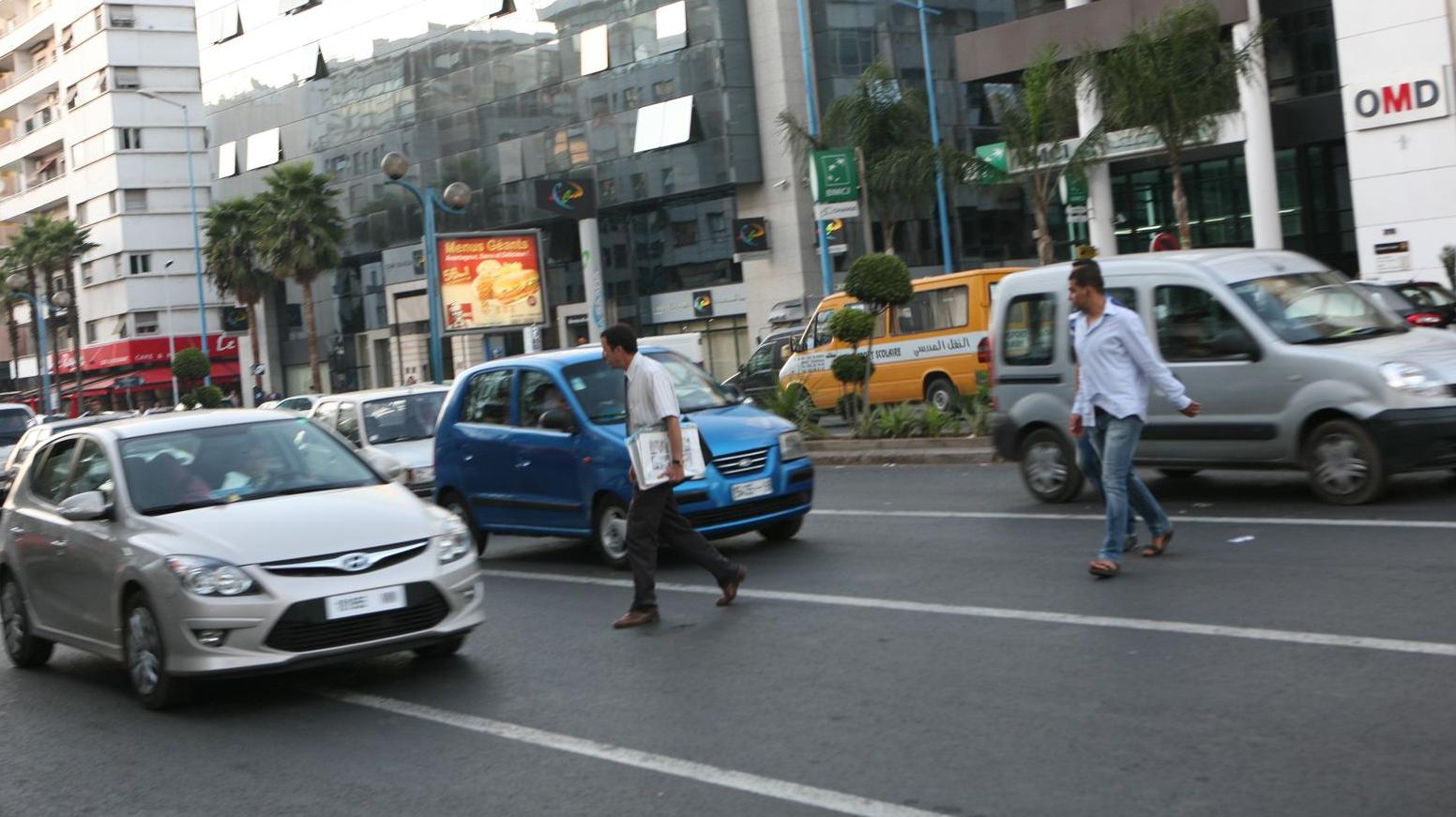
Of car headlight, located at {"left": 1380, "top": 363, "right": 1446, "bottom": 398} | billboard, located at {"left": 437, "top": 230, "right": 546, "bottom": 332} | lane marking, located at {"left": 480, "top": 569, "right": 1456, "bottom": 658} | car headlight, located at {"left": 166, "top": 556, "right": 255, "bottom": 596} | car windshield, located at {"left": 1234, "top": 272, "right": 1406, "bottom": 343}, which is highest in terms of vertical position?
billboard, located at {"left": 437, "top": 230, "right": 546, "bottom": 332}

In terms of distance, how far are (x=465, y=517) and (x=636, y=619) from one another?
449 cm

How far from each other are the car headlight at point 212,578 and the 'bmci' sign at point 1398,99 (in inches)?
1142

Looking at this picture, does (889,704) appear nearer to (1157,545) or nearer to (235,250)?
(1157,545)

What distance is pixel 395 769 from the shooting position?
648 cm

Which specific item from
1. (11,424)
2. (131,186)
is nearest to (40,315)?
(131,186)

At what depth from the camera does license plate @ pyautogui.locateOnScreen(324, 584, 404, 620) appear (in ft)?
25.5

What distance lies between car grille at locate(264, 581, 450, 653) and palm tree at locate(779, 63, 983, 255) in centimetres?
2758

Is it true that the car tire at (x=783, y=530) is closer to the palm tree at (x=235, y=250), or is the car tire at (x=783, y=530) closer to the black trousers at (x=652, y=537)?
the black trousers at (x=652, y=537)

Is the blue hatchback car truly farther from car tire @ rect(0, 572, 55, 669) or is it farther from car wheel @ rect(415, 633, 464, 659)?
car tire @ rect(0, 572, 55, 669)

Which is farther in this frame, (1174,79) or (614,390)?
(1174,79)

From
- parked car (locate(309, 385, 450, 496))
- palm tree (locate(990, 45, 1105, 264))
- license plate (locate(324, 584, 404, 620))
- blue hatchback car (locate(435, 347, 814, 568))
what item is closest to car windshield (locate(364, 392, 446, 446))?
parked car (locate(309, 385, 450, 496))

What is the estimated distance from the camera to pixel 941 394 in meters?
25.0

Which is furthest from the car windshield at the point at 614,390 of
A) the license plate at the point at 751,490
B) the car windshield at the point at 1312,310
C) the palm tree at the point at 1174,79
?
the palm tree at the point at 1174,79

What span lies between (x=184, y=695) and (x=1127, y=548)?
5531 mm
